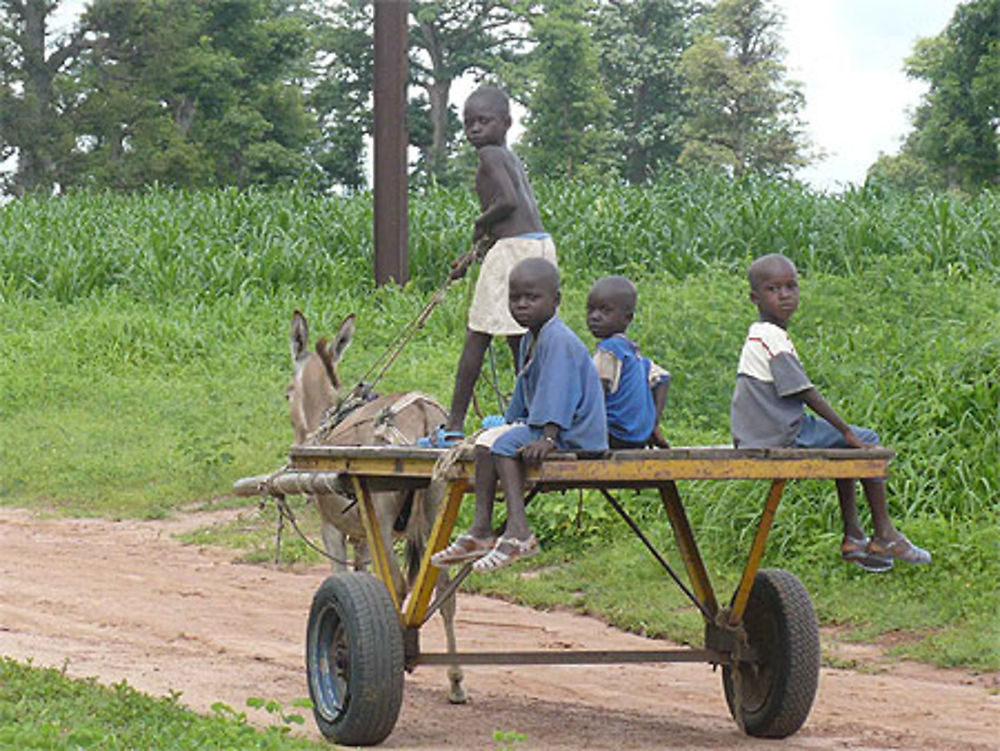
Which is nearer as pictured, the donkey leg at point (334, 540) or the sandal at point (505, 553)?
the sandal at point (505, 553)

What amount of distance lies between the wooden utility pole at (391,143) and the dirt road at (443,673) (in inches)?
309

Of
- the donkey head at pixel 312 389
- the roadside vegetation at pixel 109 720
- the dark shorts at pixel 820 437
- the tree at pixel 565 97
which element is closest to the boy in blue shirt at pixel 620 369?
the dark shorts at pixel 820 437

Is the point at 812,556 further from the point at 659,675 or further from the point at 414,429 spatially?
the point at 414,429

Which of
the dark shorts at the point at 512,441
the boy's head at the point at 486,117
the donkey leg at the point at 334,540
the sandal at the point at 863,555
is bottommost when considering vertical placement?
the donkey leg at the point at 334,540

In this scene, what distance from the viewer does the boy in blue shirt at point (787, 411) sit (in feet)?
21.5

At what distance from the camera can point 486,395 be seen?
1518cm

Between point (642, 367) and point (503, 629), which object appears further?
point (503, 629)

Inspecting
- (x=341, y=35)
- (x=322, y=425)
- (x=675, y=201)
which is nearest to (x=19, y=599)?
(x=322, y=425)

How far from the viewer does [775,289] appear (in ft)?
22.2

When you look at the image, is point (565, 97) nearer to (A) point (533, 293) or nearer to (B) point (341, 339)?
(B) point (341, 339)

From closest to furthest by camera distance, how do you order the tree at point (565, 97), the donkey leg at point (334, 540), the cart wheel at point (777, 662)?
the cart wheel at point (777, 662), the donkey leg at point (334, 540), the tree at point (565, 97)

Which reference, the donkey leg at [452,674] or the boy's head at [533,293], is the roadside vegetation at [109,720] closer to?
the donkey leg at [452,674]

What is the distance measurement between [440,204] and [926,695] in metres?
16.6

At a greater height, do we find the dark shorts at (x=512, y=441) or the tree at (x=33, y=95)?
the tree at (x=33, y=95)
